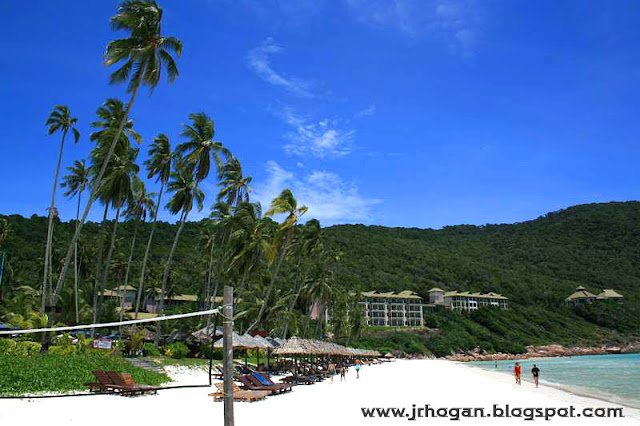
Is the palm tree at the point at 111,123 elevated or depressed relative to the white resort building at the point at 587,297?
elevated

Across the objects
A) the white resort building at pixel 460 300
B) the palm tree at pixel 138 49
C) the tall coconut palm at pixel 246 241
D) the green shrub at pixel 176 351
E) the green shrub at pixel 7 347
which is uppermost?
the palm tree at pixel 138 49

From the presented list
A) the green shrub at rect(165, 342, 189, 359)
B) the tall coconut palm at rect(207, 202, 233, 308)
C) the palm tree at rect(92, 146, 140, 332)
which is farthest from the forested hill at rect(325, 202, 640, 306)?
the palm tree at rect(92, 146, 140, 332)

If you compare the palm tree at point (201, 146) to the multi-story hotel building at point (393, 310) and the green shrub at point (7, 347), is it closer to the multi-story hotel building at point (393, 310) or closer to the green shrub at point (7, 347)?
the green shrub at point (7, 347)

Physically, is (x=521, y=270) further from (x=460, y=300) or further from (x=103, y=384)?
(x=103, y=384)

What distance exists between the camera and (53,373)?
602 inches

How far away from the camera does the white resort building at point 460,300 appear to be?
319ft

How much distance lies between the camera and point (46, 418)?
10766 mm

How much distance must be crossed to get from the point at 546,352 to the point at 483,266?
46.1 metres

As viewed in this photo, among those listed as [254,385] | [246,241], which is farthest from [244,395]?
[246,241]

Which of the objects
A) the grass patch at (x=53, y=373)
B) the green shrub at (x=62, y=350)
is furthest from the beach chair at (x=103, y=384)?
the green shrub at (x=62, y=350)

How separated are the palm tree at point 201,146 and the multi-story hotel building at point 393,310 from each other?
201 feet

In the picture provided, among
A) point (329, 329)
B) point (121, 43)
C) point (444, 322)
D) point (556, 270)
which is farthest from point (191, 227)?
point (556, 270)

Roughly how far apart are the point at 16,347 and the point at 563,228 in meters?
159

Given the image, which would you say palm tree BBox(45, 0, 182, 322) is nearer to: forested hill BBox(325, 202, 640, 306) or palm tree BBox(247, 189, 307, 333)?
palm tree BBox(247, 189, 307, 333)
